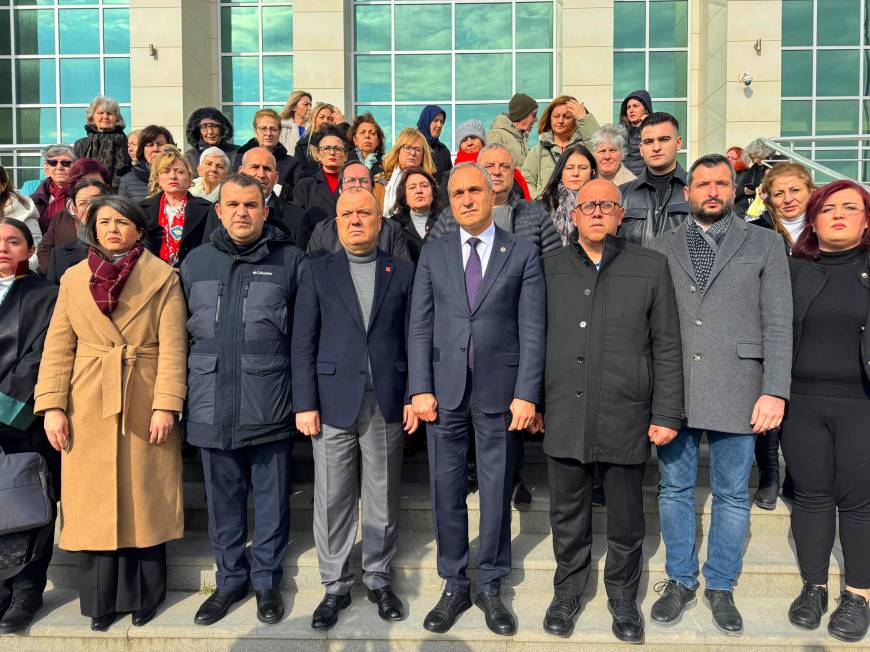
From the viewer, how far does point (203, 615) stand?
3.62 metres

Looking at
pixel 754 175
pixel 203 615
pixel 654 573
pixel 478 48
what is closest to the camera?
pixel 203 615

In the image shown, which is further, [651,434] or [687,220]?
[687,220]

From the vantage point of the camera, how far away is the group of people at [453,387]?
11.3ft

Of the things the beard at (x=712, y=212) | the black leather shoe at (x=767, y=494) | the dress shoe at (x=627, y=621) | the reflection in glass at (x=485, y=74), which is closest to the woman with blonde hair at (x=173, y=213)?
the beard at (x=712, y=212)

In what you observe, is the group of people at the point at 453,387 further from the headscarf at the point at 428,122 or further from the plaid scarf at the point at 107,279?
the headscarf at the point at 428,122

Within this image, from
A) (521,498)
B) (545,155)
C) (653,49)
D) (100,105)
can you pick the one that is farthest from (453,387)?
(653,49)

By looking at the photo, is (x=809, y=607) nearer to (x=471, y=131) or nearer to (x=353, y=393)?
(x=353, y=393)

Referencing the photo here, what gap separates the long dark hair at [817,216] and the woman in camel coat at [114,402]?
11.5 feet

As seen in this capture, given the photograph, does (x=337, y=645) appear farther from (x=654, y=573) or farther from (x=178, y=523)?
(x=654, y=573)

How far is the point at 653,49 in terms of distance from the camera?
12492mm

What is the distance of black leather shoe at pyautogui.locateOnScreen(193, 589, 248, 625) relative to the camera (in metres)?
3.62

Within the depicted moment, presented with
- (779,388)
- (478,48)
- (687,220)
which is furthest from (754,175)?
(478,48)

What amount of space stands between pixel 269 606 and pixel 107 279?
1996 millimetres

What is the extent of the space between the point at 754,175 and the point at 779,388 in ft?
14.2
